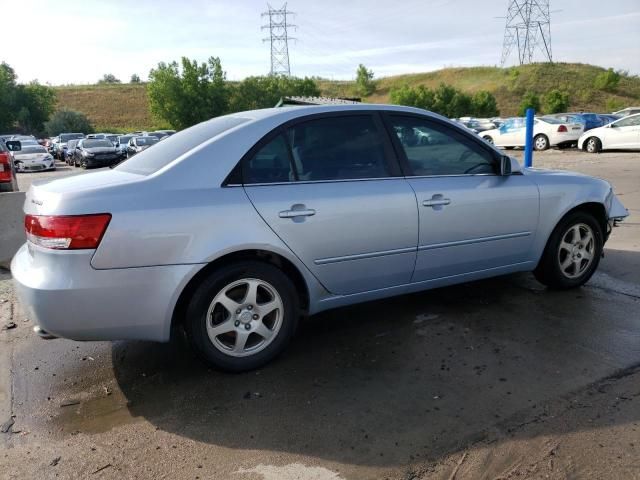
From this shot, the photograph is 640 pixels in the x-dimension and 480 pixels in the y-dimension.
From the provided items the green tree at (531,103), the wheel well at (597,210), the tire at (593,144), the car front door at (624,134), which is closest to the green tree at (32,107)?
the green tree at (531,103)

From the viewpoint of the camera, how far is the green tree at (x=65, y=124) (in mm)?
66250

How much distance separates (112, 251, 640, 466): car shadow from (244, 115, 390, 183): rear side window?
1203 millimetres

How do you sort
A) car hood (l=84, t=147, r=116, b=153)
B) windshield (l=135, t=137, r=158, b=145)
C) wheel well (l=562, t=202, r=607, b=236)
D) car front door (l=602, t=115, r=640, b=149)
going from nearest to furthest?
wheel well (l=562, t=202, r=607, b=236), car front door (l=602, t=115, r=640, b=149), car hood (l=84, t=147, r=116, b=153), windshield (l=135, t=137, r=158, b=145)

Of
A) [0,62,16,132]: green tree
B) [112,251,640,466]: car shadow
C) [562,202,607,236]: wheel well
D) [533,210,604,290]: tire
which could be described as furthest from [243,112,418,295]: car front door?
[0,62,16,132]: green tree

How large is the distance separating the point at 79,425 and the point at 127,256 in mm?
956

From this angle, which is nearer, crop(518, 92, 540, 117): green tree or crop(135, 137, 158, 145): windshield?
crop(135, 137, 158, 145): windshield

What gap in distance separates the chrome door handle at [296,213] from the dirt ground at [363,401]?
982 millimetres

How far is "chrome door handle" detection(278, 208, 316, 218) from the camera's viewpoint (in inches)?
131

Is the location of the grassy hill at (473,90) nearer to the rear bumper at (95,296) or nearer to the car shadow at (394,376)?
the car shadow at (394,376)

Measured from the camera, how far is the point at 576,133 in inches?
872

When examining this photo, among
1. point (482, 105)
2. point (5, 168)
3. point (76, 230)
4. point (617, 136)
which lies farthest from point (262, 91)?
point (76, 230)

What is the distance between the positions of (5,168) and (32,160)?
1986cm

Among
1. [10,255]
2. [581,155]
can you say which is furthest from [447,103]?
[10,255]

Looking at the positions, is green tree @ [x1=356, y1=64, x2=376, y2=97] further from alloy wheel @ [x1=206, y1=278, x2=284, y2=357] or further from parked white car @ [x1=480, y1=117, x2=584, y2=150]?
alloy wheel @ [x1=206, y1=278, x2=284, y2=357]
